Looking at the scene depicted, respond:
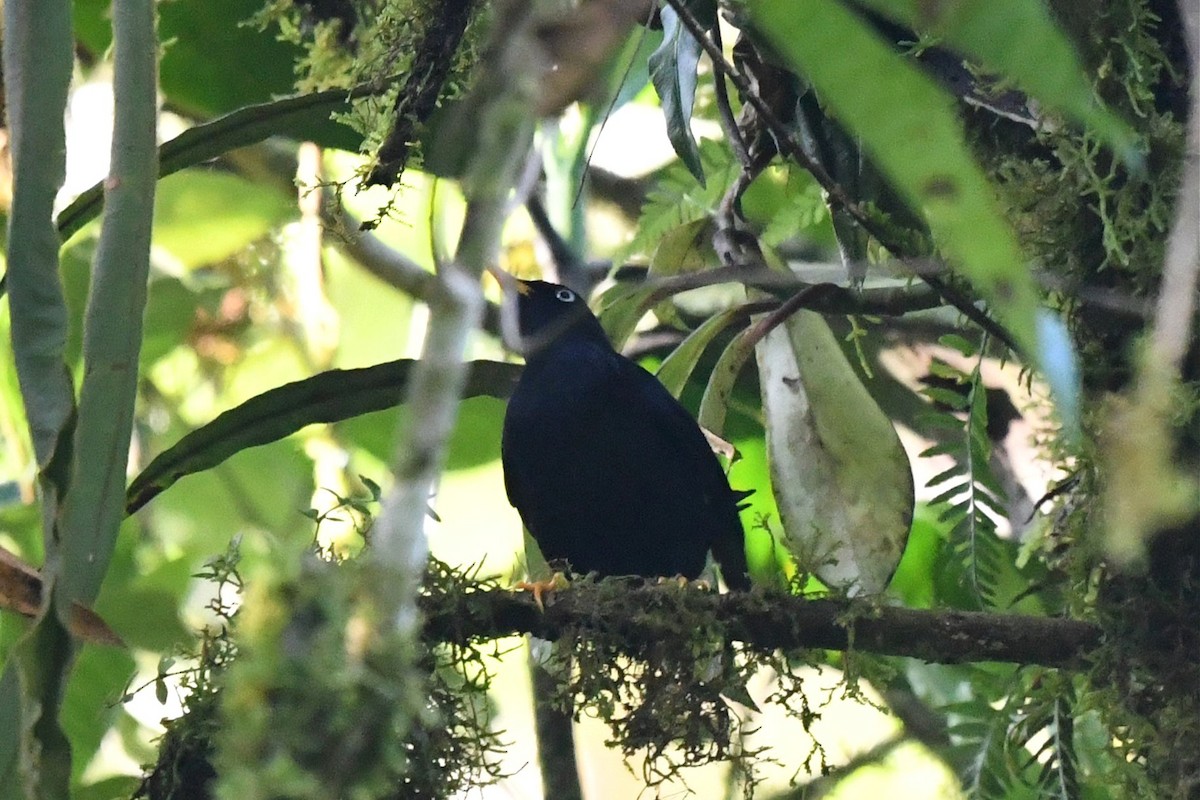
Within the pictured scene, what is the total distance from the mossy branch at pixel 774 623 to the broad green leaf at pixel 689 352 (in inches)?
23.4

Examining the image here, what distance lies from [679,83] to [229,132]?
2.10 feet

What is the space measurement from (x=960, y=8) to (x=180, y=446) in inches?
54.2

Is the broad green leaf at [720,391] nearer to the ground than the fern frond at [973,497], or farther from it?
farther from it

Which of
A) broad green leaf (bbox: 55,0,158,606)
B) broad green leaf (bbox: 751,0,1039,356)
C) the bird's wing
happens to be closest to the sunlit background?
the bird's wing

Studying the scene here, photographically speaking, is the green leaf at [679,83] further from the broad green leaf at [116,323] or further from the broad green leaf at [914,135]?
the broad green leaf at [914,135]

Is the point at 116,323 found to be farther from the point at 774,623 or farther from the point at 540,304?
the point at 540,304

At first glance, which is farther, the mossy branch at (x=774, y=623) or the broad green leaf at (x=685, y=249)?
the broad green leaf at (x=685, y=249)

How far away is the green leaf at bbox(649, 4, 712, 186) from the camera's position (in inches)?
71.5

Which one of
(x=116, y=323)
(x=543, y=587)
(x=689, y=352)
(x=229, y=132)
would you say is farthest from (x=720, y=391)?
(x=116, y=323)

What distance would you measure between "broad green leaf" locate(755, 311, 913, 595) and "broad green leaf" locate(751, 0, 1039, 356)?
3.69ft

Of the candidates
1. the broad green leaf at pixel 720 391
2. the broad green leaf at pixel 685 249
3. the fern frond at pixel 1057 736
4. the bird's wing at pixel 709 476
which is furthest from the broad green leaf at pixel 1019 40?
the bird's wing at pixel 709 476

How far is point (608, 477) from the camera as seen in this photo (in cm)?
245

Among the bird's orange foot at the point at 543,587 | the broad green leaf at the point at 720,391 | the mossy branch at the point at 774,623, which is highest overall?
the broad green leaf at the point at 720,391

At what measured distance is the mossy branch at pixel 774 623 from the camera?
1.58 meters
